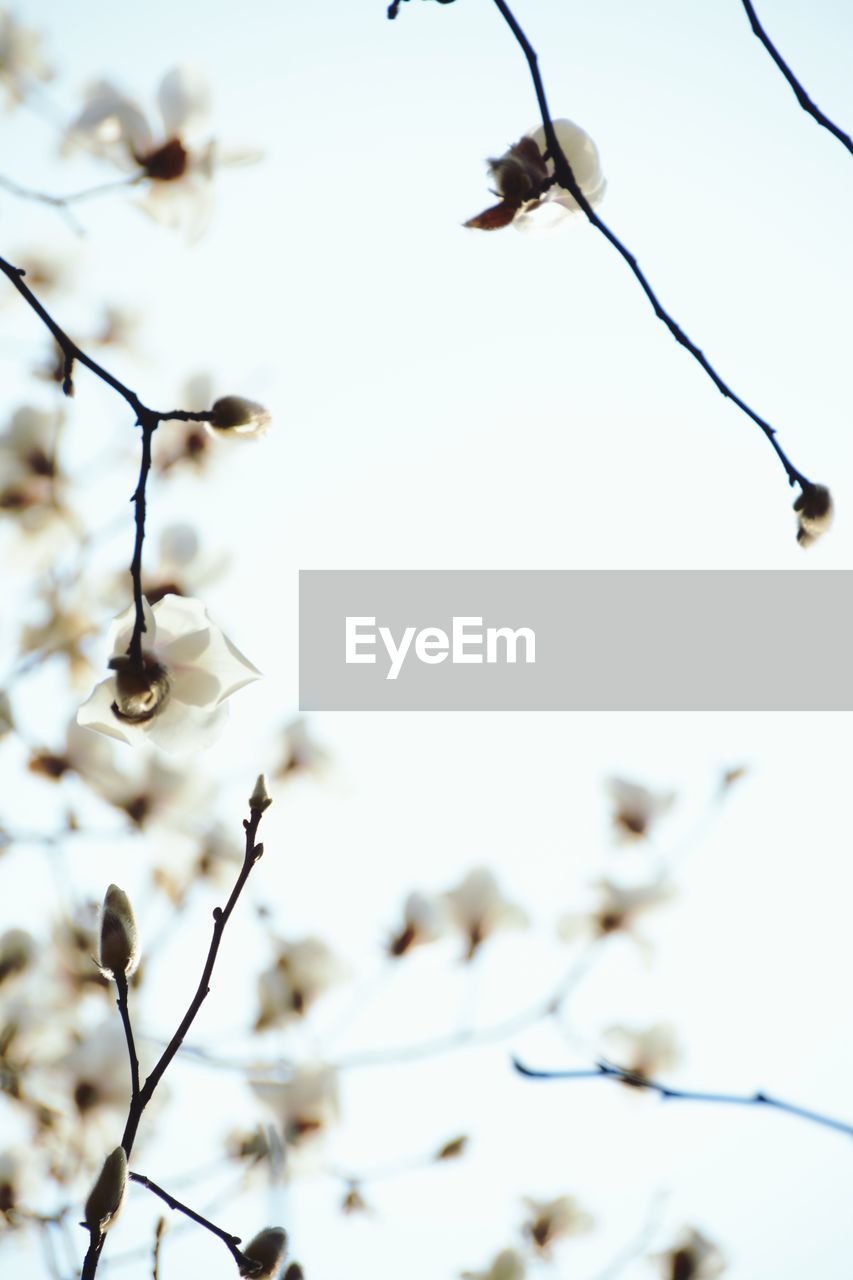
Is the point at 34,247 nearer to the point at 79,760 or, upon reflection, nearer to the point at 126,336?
the point at 126,336

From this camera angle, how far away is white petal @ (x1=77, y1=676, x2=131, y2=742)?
598mm

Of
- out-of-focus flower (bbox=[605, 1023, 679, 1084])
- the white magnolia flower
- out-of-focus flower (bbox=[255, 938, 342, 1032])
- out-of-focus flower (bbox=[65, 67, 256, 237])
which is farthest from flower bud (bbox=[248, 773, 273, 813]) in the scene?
out-of-focus flower (bbox=[605, 1023, 679, 1084])

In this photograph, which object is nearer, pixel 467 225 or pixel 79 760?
pixel 467 225

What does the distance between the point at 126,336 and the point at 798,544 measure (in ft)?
3.09

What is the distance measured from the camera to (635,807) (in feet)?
4.50

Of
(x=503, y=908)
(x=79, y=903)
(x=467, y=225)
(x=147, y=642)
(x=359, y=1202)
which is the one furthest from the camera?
(x=503, y=908)

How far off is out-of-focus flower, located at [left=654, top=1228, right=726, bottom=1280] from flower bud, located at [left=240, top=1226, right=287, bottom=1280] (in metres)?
0.72

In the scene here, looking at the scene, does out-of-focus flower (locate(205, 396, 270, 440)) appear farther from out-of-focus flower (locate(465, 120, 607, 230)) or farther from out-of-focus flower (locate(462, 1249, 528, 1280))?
out-of-focus flower (locate(462, 1249, 528, 1280))

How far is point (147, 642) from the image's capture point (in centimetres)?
62

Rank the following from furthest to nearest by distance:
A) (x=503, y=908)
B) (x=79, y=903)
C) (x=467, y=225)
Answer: (x=503, y=908) → (x=79, y=903) → (x=467, y=225)

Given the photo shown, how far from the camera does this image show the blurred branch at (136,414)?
1.84 feet

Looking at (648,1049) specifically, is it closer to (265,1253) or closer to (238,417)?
(265,1253)

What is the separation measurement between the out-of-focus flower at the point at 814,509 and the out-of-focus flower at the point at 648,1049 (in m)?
0.86

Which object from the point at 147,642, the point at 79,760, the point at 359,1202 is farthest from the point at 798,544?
the point at 359,1202
